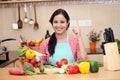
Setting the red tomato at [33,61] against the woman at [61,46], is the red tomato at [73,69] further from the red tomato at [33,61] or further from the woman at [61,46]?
the woman at [61,46]

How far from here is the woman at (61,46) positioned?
6.27 feet

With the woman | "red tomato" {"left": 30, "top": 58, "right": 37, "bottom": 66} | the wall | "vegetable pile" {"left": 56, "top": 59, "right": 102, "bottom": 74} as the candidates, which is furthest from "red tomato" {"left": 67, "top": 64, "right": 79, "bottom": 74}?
the wall

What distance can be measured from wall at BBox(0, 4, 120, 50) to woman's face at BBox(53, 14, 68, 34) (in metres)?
1.28

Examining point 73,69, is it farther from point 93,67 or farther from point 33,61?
point 33,61

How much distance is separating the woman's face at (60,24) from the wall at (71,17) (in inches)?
50.6

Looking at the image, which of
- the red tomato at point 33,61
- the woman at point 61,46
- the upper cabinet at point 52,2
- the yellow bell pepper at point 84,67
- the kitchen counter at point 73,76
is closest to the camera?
the kitchen counter at point 73,76

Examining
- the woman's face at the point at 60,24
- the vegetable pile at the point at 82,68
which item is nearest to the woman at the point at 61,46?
the woman's face at the point at 60,24

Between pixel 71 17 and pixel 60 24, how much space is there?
1.32m

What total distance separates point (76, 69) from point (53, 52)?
1.79ft

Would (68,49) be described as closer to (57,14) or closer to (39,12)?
(57,14)

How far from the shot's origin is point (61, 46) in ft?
6.44

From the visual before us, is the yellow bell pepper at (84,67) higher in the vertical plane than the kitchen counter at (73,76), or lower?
higher

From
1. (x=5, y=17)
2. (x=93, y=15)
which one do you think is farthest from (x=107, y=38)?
(x=5, y=17)

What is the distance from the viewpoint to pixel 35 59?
157 centimetres
